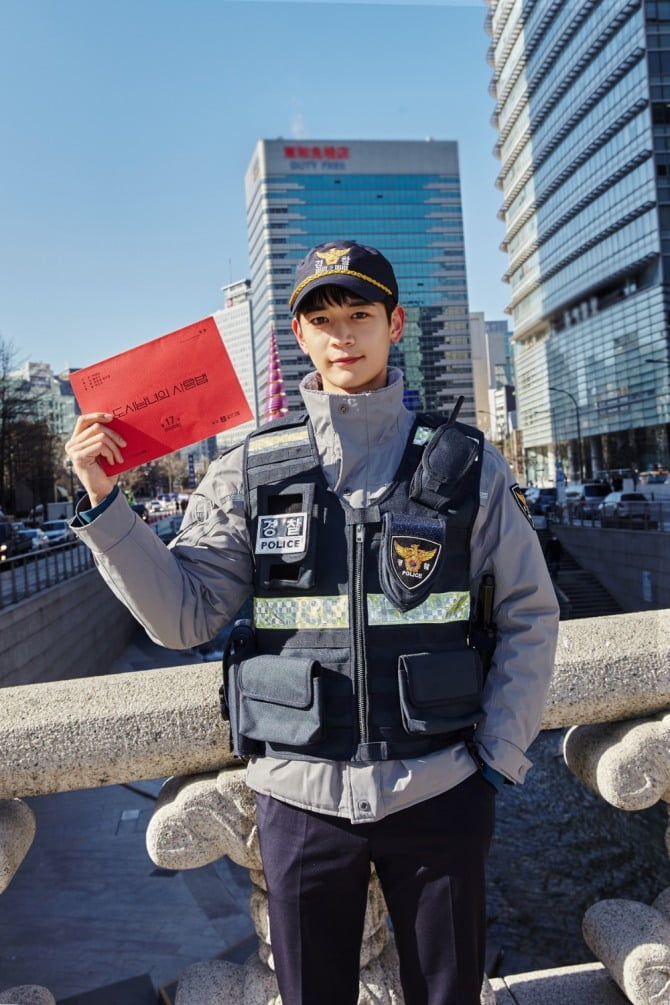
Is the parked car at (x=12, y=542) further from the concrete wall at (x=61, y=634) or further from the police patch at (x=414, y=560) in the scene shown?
the police patch at (x=414, y=560)

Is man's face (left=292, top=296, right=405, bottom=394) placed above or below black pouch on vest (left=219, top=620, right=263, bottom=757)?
above

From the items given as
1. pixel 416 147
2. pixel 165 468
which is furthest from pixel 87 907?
pixel 416 147

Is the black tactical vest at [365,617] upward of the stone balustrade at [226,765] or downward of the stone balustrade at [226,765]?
upward

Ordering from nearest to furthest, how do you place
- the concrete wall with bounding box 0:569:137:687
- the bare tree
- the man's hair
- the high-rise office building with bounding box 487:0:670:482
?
the man's hair < the concrete wall with bounding box 0:569:137:687 < the bare tree < the high-rise office building with bounding box 487:0:670:482

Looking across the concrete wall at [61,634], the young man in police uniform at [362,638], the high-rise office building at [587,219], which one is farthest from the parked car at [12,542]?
the high-rise office building at [587,219]

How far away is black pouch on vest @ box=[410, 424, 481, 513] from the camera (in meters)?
1.80

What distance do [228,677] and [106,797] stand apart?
928 cm

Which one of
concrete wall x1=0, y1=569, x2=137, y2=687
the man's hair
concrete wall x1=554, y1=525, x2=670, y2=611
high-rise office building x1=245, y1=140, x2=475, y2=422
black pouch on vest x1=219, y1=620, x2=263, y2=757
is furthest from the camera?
Answer: high-rise office building x1=245, y1=140, x2=475, y2=422

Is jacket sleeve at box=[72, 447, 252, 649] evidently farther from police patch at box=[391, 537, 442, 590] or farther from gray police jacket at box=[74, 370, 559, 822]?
police patch at box=[391, 537, 442, 590]

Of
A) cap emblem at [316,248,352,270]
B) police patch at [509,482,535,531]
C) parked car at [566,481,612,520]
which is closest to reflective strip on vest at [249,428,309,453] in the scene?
cap emblem at [316,248,352,270]

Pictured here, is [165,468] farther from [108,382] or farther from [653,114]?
[108,382]

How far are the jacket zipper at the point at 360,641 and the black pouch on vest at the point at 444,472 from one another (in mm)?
181

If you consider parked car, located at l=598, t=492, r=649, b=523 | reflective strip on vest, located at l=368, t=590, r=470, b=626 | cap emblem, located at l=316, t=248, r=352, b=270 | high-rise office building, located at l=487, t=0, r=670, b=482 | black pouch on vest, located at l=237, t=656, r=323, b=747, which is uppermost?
high-rise office building, located at l=487, t=0, r=670, b=482

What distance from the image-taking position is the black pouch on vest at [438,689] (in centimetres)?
167
